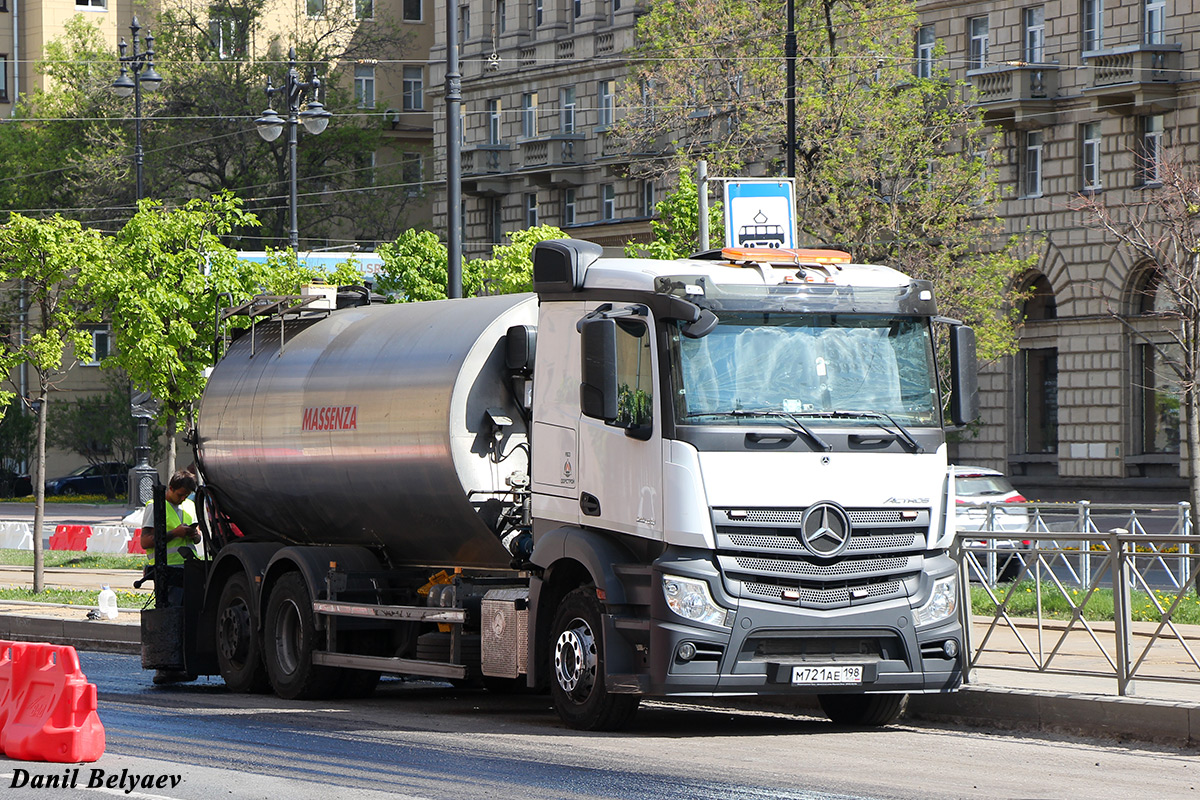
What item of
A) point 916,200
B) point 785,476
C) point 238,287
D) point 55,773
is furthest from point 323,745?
point 916,200

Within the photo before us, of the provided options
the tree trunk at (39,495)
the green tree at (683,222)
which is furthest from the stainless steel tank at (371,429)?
the green tree at (683,222)

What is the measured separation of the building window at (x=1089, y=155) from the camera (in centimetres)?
4331

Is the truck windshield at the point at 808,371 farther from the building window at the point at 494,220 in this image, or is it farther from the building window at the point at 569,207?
the building window at the point at 494,220

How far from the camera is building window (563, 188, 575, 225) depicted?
5884 centimetres

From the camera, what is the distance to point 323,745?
12.1m

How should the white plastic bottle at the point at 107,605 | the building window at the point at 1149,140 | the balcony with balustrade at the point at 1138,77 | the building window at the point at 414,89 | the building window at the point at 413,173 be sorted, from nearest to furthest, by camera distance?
the white plastic bottle at the point at 107,605
the balcony with balustrade at the point at 1138,77
the building window at the point at 1149,140
the building window at the point at 413,173
the building window at the point at 414,89

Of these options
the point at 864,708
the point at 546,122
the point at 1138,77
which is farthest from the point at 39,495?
the point at 546,122

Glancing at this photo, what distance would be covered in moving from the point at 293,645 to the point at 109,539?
24427 mm

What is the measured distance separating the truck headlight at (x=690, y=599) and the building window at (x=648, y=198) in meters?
43.5

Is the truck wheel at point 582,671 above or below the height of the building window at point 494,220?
below

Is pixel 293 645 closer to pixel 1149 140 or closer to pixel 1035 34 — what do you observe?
pixel 1149 140

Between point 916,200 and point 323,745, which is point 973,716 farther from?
point 916,200

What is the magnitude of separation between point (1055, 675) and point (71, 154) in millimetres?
58695

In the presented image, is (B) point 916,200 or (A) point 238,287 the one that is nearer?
(A) point 238,287
